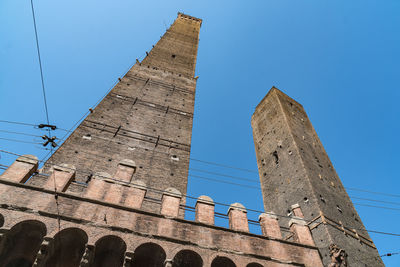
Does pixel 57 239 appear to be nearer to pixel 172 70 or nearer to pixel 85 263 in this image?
pixel 85 263

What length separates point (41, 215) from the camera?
540 centimetres

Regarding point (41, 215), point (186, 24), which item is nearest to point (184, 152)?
point (41, 215)

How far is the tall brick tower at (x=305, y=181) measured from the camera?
9.82 m

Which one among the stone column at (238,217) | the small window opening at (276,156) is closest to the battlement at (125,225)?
the stone column at (238,217)

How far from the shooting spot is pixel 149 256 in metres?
5.60

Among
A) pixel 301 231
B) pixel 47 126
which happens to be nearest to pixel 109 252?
pixel 301 231

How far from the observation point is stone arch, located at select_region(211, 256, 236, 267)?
18.5 ft

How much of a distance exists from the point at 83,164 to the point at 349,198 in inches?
465

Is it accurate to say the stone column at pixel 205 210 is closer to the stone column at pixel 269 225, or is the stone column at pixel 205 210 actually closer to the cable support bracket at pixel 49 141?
the stone column at pixel 269 225

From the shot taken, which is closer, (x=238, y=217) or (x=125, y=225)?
(x=125, y=225)

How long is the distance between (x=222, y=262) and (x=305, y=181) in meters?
7.69

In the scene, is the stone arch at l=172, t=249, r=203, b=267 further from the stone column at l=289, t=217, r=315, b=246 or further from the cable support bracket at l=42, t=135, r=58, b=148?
the cable support bracket at l=42, t=135, r=58, b=148

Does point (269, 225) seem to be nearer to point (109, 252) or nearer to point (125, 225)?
point (125, 225)

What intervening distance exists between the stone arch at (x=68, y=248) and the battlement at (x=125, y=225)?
0.12 feet
